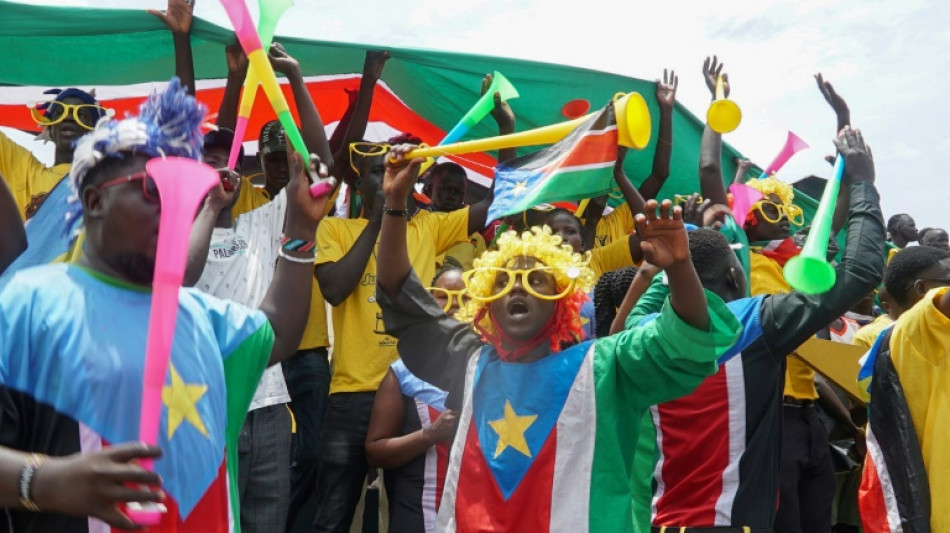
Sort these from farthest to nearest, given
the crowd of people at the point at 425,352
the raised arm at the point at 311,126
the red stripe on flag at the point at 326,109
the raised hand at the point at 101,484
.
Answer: the red stripe on flag at the point at 326,109 < the raised arm at the point at 311,126 < the crowd of people at the point at 425,352 < the raised hand at the point at 101,484

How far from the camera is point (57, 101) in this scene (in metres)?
4.64

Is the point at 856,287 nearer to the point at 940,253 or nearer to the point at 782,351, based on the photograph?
the point at 782,351

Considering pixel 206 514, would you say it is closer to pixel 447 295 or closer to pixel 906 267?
pixel 447 295

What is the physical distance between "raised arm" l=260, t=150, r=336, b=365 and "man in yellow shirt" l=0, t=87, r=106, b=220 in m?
2.09

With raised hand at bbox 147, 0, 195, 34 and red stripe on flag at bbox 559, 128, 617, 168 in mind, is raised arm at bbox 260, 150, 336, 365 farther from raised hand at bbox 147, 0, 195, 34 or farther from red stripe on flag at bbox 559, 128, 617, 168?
raised hand at bbox 147, 0, 195, 34

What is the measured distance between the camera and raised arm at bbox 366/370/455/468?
A: 4270 mm

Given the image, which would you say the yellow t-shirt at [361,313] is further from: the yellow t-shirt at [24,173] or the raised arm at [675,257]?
the raised arm at [675,257]

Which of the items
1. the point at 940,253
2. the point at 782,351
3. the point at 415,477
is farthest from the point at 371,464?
the point at 940,253

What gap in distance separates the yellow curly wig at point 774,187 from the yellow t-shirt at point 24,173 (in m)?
3.77

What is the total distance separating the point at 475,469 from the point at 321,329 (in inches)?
80.6

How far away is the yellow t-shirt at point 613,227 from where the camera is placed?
20.9ft

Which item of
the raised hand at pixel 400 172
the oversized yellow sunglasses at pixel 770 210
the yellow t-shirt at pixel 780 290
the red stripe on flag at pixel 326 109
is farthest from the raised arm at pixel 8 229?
the oversized yellow sunglasses at pixel 770 210

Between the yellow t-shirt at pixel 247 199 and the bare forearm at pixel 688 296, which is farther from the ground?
the yellow t-shirt at pixel 247 199

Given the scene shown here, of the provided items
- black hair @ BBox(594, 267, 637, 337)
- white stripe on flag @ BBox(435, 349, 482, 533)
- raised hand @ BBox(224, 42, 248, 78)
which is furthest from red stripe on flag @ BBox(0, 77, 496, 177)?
white stripe on flag @ BBox(435, 349, 482, 533)
